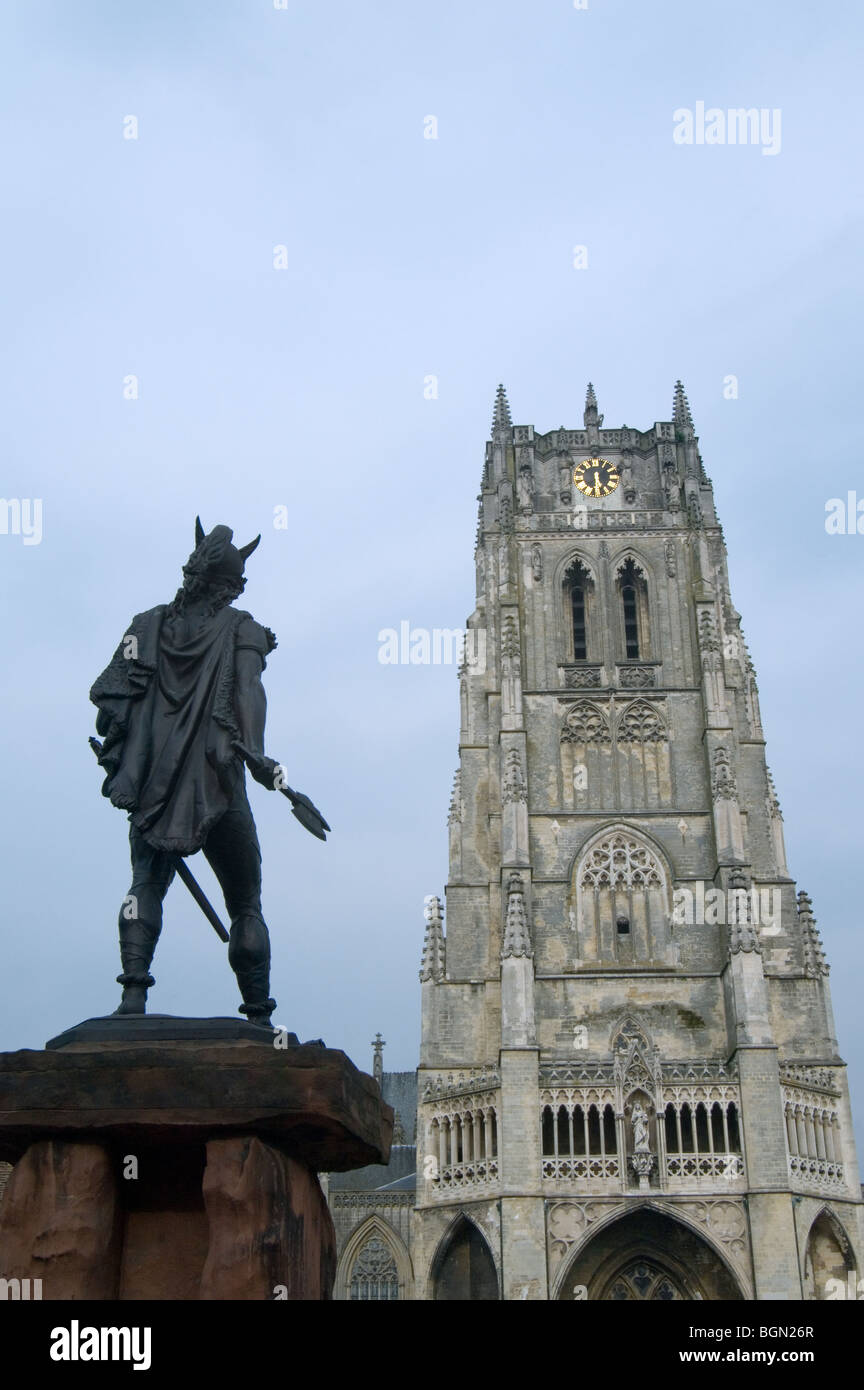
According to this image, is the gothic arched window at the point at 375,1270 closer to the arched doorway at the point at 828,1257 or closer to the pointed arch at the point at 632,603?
the arched doorway at the point at 828,1257

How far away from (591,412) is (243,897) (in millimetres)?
46521

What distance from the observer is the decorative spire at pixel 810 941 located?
4097cm

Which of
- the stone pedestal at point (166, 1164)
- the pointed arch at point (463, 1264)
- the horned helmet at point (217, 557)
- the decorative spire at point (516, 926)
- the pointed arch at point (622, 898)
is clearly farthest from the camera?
the pointed arch at point (622, 898)

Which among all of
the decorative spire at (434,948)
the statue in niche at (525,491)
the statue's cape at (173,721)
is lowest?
the statue's cape at (173,721)

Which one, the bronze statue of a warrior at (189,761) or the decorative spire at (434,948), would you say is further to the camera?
the decorative spire at (434,948)

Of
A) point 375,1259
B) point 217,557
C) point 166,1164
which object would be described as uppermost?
point 375,1259

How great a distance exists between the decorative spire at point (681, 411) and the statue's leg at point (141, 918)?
46234 mm

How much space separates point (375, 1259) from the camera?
5072 cm

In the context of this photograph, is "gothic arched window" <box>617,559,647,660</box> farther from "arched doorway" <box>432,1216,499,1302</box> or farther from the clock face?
"arched doorway" <box>432,1216,499,1302</box>

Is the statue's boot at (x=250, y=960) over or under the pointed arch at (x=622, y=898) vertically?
under

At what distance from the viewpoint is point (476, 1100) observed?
38.5m

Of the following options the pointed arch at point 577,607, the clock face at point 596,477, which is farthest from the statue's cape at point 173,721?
the clock face at point 596,477

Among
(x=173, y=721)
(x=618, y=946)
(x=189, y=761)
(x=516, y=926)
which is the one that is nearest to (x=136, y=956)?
(x=189, y=761)

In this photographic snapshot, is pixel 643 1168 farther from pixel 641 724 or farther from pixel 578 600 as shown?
pixel 578 600
